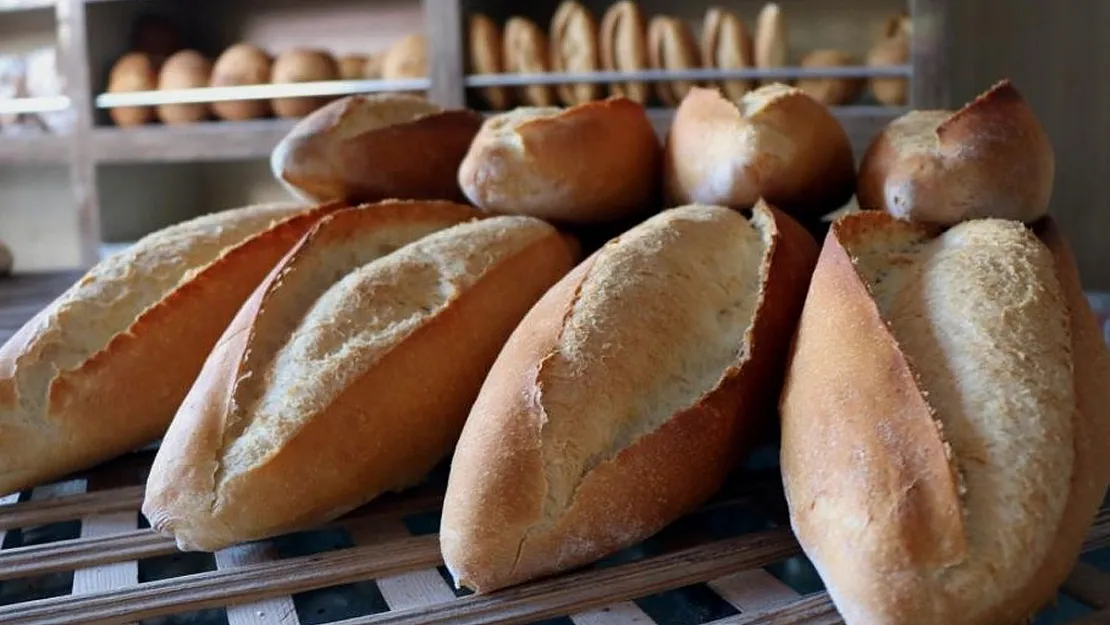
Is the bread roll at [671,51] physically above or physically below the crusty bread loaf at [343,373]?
above

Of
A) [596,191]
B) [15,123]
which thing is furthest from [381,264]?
[15,123]

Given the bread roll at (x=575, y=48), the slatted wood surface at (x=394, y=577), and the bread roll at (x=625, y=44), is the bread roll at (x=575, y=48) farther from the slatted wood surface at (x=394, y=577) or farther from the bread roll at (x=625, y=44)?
the slatted wood surface at (x=394, y=577)

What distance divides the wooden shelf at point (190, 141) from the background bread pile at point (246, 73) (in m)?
0.03

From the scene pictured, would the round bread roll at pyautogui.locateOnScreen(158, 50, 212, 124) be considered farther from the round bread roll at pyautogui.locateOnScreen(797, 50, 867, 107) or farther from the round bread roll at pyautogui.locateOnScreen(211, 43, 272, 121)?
the round bread roll at pyautogui.locateOnScreen(797, 50, 867, 107)

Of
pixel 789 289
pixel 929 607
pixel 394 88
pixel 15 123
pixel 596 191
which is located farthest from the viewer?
pixel 15 123

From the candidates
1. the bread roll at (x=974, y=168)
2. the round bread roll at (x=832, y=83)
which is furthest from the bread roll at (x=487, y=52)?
the bread roll at (x=974, y=168)

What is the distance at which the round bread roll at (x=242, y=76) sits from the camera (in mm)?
2035

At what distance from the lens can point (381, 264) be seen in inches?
27.1

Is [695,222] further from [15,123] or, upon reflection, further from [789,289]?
[15,123]

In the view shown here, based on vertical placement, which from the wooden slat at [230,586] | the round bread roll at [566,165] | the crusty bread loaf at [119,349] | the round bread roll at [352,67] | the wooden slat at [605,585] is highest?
the round bread roll at [352,67]

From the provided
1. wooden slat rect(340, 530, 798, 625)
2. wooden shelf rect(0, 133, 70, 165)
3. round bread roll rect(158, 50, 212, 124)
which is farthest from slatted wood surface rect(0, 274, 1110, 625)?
wooden shelf rect(0, 133, 70, 165)

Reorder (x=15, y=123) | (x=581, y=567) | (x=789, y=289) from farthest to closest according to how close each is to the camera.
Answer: (x=15, y=123)
(x=789, y=289)
(x=581, y=567)

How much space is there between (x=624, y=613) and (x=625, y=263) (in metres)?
0.22

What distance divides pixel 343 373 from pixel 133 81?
6.01 ft
